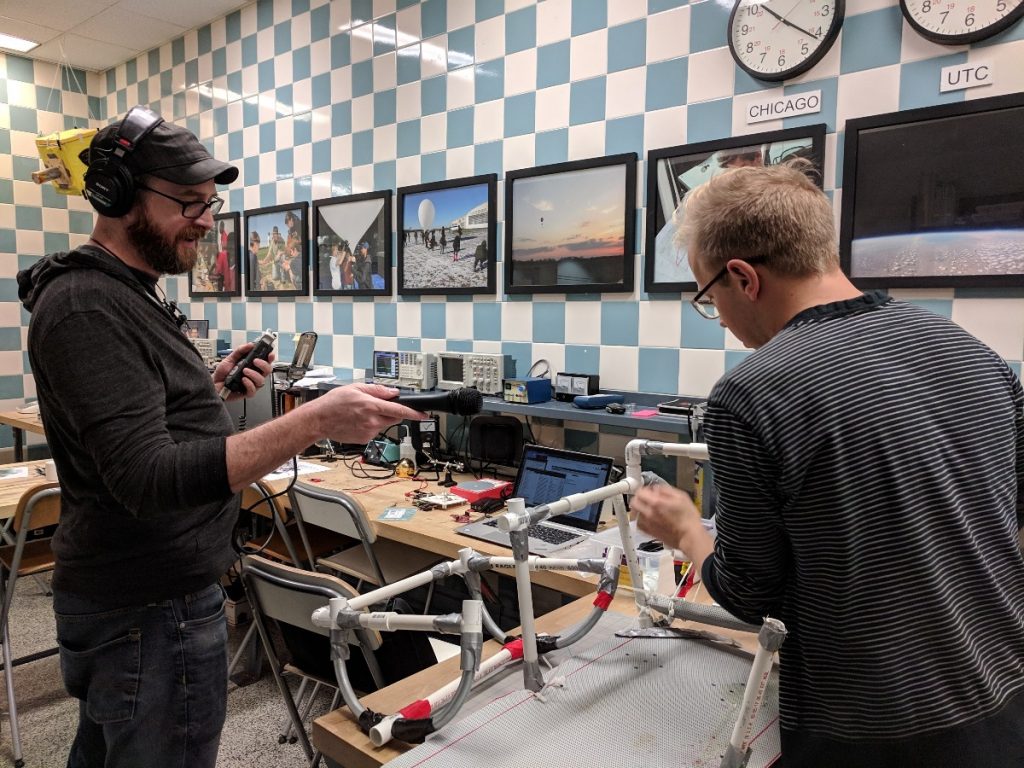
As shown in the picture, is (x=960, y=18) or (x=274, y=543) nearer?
(x=960, y=18)

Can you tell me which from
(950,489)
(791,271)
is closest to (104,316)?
(791,271)

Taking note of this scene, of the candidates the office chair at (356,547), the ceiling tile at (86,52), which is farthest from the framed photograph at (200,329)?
the office chair at (356,547)

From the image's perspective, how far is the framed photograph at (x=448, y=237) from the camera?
2.96m

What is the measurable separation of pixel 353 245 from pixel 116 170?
2368 mm

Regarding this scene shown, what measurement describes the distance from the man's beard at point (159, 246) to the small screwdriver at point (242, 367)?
0.34 m

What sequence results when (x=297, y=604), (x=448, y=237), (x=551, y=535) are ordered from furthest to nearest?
(x=448, y=237)
(x=551, y=535)
(x=297, y=604)

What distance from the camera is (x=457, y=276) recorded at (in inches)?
121

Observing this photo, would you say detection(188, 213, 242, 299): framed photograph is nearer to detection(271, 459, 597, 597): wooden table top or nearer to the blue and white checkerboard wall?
the blue and white checkerboard wall

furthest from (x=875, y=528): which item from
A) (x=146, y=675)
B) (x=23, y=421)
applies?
(x=23, y=421)

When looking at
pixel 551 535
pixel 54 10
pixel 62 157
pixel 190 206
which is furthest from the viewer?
pixel 54 10

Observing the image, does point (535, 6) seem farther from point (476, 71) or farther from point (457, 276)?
point (457, 276)

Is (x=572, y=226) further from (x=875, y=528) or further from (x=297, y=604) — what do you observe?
(x=875, y=528)

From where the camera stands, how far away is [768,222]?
911 mm

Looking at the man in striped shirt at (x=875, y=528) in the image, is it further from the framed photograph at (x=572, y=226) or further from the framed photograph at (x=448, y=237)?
the framed photograph at (x=448, y=237)
